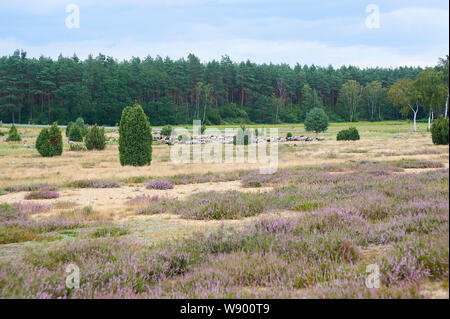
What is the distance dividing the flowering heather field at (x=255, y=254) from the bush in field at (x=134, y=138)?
36.9ft

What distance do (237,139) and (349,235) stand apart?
33703 millimetres

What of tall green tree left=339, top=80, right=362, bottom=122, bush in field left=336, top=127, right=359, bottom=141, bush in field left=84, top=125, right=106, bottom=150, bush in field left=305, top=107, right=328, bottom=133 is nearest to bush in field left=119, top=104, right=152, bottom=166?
bush in field left=84, top=125, right=106, bottom=150

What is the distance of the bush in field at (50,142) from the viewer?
26891mm

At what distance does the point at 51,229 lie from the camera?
7629 millimetres

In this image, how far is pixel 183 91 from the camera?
87938mm

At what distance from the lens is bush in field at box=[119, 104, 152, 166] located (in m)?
20.0

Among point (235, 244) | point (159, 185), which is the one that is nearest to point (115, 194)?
point (159, 185)

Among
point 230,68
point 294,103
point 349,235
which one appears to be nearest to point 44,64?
point 230,68

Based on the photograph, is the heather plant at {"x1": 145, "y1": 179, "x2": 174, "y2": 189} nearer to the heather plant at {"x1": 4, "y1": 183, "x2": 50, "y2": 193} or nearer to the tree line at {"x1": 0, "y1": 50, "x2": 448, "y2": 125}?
the heather plant at {"x1": 4, "y1": 183, "x2": 50, "y2": 193}

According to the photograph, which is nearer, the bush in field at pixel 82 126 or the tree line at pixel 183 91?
the bush in field at pixel 82 126

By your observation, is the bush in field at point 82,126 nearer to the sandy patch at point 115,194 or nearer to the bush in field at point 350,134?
the bush in field at point 350,134

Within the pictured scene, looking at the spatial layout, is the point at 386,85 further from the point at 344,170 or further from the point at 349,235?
the point at 349,235

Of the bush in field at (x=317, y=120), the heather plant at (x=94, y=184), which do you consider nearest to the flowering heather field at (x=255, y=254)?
the heather plant at (x=94, y=184)
